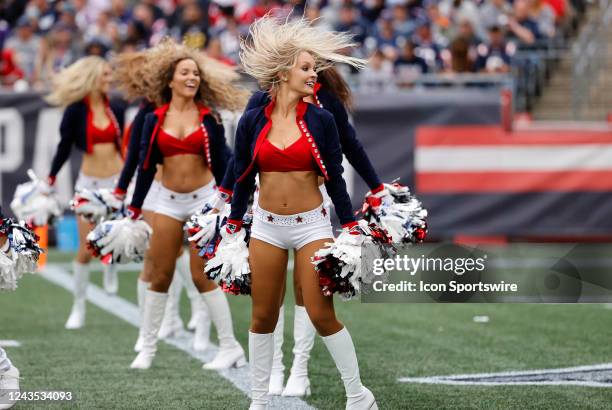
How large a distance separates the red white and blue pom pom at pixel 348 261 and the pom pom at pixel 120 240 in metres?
2.01

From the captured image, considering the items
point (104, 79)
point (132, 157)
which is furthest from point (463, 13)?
point (132, 157)

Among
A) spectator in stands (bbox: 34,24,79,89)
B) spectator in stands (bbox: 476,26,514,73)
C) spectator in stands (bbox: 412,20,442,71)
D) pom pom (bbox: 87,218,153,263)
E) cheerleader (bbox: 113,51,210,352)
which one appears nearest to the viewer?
pom pom (bbox: 87,218,153,263)

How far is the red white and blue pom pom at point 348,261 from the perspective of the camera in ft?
15.6

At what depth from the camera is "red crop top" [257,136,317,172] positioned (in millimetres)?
4871

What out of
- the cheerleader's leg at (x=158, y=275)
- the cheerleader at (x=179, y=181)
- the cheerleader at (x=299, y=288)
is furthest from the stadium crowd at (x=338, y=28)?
the cheerleader at (x=299, y=288)

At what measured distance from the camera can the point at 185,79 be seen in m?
6.77

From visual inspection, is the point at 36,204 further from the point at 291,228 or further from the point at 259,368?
the point at 291,228

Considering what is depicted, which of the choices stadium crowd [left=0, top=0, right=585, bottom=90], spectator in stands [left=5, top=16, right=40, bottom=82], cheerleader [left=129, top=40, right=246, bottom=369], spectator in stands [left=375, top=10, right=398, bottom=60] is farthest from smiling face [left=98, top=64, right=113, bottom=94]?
spectator in stands [left=5, top=16, right=40, bottom=82]

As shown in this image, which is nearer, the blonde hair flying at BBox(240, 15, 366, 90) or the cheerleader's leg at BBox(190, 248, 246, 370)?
the blonde hair flying at BBox(240, 15, 366, 90)

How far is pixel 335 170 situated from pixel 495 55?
9.47 meters

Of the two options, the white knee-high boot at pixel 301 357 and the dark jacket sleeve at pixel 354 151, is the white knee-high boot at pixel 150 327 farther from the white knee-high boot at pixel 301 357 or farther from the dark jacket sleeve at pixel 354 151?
the dark jacket sleeve at pixel 354 151

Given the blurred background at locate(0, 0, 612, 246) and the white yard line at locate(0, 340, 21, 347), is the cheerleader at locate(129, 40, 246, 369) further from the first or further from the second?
the blurred background at locate(0, 0, 612, 246)

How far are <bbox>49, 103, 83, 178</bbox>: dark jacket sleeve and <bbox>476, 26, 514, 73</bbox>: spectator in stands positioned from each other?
6.79 m

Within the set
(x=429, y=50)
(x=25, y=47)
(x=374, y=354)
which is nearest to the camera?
(x=374, y=354)
